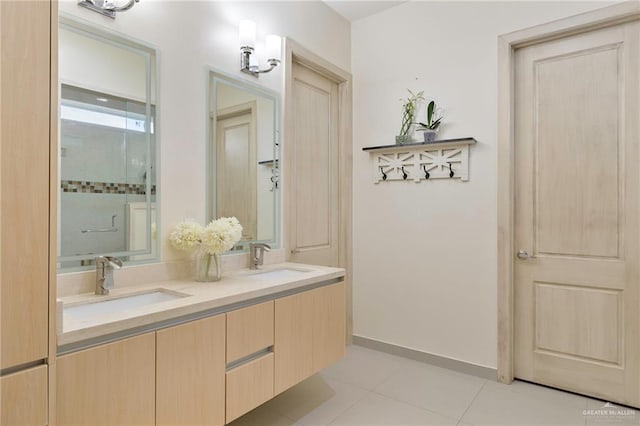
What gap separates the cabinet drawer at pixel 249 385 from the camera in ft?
5.33

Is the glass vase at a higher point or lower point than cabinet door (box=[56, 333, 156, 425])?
higher

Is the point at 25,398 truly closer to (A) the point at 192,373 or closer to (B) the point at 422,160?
(A) the point at 192,373

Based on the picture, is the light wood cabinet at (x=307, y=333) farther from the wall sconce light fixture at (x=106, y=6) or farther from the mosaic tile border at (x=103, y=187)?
the wall sconce light fixture at (x=106, y=6)

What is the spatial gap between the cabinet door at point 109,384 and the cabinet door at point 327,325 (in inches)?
37.5

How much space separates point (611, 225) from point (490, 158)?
0.81m

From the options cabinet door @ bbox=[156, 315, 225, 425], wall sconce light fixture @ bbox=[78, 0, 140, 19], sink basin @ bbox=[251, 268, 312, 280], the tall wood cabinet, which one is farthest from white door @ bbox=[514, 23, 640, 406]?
the tall wood cabinet

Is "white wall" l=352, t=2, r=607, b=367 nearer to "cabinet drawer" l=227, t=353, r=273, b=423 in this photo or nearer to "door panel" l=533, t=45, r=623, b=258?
"door panel" l=533, t=45, r=623, b=258

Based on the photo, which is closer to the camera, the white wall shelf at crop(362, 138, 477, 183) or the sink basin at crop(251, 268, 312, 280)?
the sink basin at crop(251, 268, 312, 280)

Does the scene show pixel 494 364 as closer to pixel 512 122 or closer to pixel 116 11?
pixel 512 122

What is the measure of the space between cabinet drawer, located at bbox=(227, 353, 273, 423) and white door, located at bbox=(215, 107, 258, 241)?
2.76 ft

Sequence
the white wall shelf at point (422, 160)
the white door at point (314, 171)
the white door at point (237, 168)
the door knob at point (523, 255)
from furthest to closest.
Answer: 1. the white door at point (314, 171)
2. the white wall shelf at point (422, 160)
3. the door knob at point (523, 255)
4. the white door at point (237, 168)

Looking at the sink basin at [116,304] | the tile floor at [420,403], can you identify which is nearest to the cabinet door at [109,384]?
the sink basin at [116,304]

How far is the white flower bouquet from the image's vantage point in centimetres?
187

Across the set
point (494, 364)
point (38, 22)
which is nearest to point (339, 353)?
point (494, 364)
